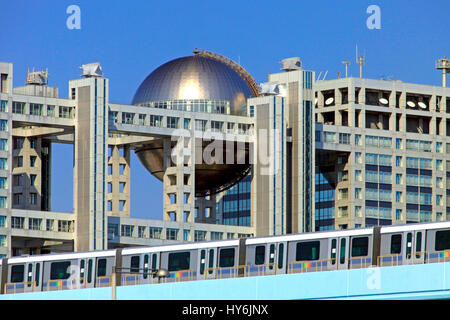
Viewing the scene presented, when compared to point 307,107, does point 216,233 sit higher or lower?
lower

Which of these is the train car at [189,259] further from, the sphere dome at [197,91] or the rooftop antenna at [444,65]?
the rooftop antenna at [444,65]

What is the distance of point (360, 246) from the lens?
68.9 metres

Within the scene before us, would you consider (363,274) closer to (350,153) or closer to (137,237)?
(137,237)

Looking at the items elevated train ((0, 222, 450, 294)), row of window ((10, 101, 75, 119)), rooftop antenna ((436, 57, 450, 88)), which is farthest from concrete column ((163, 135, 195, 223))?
elevated train ((0, 222, 450, 294))

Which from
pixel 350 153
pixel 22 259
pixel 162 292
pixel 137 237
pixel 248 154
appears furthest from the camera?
pixel 350 153

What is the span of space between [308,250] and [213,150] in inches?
2853

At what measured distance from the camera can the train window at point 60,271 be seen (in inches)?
3002

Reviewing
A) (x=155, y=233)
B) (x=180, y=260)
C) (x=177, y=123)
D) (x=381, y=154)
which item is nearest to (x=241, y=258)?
(x=180, y=260)

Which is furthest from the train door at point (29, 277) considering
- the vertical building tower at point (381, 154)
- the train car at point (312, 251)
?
the vertical building tower at point (381, 154)

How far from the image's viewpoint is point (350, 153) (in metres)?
157

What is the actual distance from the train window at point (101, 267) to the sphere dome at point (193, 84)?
67.4 metres

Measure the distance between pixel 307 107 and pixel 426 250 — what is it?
A: 7924 centimetres
